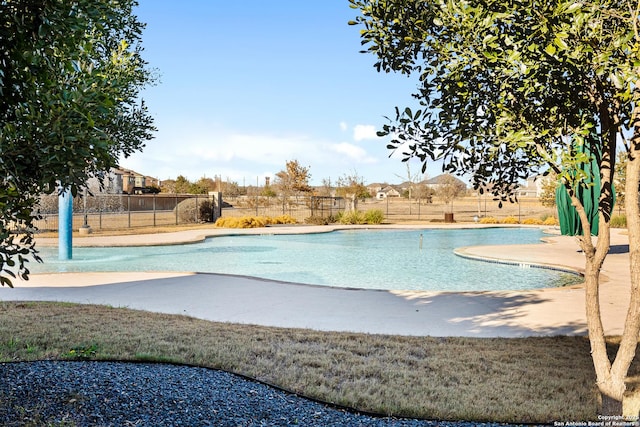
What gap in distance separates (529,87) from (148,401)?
323cm

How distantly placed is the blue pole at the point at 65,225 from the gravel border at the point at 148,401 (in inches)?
401

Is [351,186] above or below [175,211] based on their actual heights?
above

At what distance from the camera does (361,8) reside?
3639 mm

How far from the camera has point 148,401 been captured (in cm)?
359

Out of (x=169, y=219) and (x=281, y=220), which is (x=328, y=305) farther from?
(x=169, y=219)

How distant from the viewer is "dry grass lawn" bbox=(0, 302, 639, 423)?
391 centimetres

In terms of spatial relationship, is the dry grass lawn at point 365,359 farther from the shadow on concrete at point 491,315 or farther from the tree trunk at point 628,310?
the shadow on concrete at point 491,315

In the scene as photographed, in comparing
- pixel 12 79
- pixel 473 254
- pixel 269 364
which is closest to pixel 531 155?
pixel 269 364

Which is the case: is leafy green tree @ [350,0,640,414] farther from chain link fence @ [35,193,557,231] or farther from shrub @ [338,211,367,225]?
shrub @ [338,211,367,225]

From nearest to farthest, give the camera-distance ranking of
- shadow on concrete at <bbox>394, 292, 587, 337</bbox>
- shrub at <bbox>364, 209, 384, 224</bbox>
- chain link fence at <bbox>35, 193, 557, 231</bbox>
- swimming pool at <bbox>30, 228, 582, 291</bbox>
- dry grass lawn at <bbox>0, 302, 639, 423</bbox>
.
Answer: dry grass lawn at <bbox>0, 302, 639, 423</bbox> → shadow on concrete at <bbox>394, 292, 587, 337</bbox> → swimming pool at <bbox>30, 228, 582, 291</bbox> → chain link fence at <bbox>35, 193, 557, 231</bbox> → shrub at <bbox>364, 209, 384, 224</bbox>

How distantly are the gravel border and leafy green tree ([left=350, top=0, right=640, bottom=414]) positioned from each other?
1700 mm

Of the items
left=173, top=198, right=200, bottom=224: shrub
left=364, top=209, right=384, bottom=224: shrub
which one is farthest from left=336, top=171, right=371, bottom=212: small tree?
left=173, top=198, right=200, bottom=224: shrub

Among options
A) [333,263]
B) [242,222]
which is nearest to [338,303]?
[333,263]

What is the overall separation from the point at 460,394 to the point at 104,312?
476 centimetres
